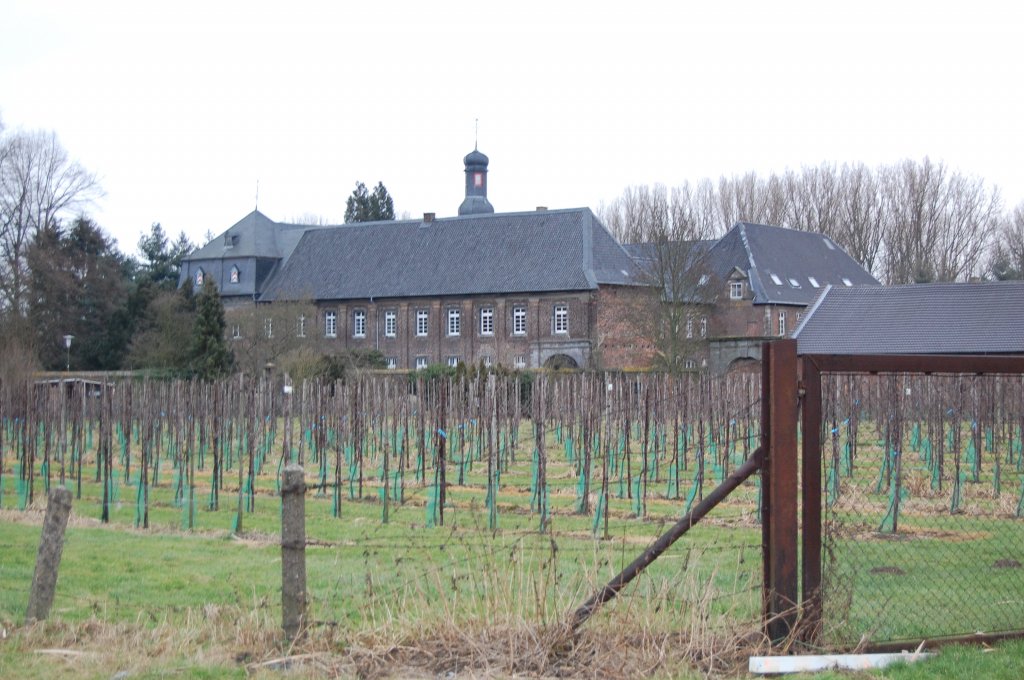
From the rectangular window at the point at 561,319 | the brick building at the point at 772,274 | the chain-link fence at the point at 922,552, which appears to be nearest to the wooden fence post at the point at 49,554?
the chain-link fence at the point at 922,552

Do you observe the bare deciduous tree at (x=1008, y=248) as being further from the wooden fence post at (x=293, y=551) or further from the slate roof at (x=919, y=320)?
the wooden fence post at (x=293, y=551)

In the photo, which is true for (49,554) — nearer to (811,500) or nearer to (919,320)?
(811,500)

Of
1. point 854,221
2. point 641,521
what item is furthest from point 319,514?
point 854,221

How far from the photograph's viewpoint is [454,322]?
5869 centimetres

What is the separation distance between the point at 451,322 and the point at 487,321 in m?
2.00

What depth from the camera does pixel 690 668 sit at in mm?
5789

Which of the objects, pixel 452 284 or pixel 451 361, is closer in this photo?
pixel 451 361

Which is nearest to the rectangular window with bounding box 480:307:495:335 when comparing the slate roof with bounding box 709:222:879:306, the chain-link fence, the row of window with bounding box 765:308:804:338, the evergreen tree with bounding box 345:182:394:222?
the slate roof with bounding box 709:222:879:306

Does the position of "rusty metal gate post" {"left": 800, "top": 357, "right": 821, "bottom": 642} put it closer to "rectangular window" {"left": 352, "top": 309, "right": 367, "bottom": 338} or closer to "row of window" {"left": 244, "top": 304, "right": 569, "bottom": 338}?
"row of window" {"left": 244, "top": 304, "right": 569, "bottom": 338}

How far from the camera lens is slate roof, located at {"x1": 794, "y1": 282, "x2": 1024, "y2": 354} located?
40.3 m

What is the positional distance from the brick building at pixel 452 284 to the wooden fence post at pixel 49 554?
1737 inches

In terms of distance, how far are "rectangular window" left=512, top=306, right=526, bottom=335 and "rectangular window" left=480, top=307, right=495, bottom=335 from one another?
1.14 metres

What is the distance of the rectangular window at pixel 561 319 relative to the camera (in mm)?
55406

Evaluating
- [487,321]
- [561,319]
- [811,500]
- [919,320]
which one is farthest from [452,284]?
[811,500]
